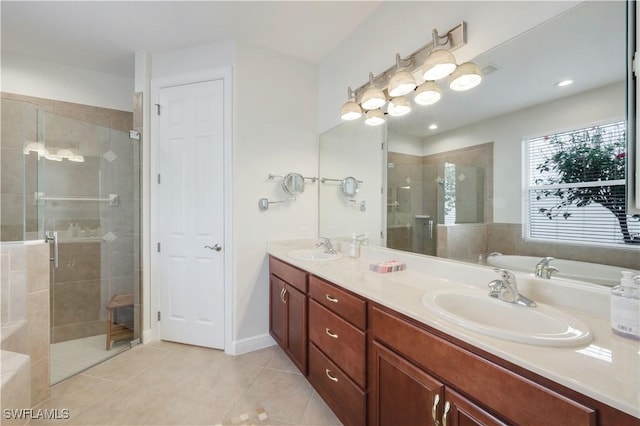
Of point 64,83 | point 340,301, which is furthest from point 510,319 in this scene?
point 64,83

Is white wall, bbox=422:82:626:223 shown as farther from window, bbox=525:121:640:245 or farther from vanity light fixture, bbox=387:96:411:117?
vanity light fixture, bbox=387:96:411:117

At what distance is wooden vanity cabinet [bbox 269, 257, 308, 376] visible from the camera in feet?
5.85

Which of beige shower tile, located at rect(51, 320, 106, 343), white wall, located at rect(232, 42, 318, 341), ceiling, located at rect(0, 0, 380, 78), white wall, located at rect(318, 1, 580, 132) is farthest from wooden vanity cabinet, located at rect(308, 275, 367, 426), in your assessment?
beige shower tile, located at rect(51, 320, 106, 343)

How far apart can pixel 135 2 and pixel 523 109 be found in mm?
2533

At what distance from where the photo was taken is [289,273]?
6.48 feet

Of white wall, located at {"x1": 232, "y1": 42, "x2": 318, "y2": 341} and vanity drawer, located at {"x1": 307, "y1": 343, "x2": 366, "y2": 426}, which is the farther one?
white wall, located at {"x1": 232, "y1": 42, "x2": 318, "y2": 341}

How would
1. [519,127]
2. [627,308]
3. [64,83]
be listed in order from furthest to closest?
[64,83] < [519,127] < [627,308]

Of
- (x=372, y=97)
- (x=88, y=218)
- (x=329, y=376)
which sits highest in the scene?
(x=372, y=97)

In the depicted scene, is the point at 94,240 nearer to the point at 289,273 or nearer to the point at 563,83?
the point at 289,273

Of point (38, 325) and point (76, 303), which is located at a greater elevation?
point (38, 325)

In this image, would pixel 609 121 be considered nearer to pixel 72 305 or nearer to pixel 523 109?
pixel 523 109

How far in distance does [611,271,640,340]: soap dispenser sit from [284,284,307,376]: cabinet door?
1414mm

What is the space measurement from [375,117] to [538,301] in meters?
1.49

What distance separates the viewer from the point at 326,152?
2.58 meters
